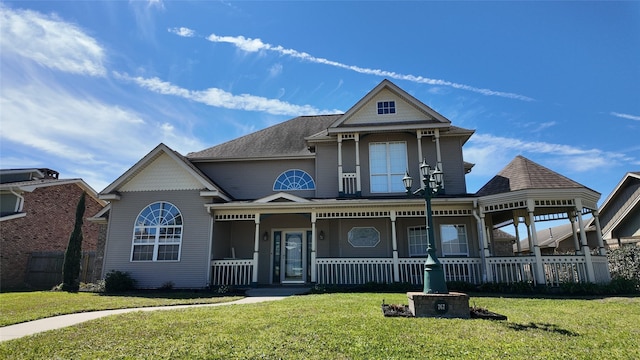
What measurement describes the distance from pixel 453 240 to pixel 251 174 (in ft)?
30.1

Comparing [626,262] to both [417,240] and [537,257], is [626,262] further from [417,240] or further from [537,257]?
[417,240]

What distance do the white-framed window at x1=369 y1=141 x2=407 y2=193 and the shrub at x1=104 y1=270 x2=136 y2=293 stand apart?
1013cm

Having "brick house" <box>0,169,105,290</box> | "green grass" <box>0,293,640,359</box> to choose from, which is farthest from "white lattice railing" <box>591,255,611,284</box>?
"brick house" <box>0,169,105,290</box>

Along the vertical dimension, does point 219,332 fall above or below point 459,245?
below

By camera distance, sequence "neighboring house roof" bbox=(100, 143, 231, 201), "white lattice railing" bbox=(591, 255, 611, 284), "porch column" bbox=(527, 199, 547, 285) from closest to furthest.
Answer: "porch column" bbox=(527, 199, 547, 285) < "white lattice railing" bbox=(591, 255, 611, 284) < "neighboring house roof" bbox=(100, 143, 231, 201)

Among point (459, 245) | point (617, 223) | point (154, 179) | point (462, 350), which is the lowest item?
point (462, 350)

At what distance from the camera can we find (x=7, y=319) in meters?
7.26

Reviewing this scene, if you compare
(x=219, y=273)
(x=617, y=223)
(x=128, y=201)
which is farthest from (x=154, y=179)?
(x=617, y=223)

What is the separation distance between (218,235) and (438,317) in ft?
33.1

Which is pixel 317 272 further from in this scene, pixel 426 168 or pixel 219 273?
pixel 426 168

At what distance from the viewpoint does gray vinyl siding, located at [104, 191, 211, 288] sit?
13.5 m

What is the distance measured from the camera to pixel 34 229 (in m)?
18.5

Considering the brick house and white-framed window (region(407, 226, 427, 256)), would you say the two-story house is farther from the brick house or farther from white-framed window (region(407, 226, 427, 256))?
the brick house

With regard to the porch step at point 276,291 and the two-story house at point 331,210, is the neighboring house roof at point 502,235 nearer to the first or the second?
the two-story house at point 331,210
